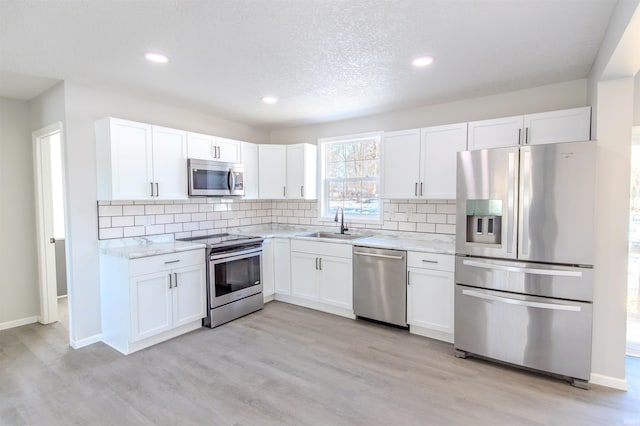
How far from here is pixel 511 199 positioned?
8.73 ft

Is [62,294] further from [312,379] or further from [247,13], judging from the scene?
[247,13]

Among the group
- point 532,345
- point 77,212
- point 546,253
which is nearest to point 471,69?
point 546,253

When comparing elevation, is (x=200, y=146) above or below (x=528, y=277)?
above

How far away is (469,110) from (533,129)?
769mm

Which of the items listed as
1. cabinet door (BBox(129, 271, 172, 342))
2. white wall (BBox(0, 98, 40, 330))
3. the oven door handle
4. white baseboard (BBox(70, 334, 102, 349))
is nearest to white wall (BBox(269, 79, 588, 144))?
the oven door handle

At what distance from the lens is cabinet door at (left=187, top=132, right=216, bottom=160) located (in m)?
3.76

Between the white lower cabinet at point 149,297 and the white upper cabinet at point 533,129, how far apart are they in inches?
123

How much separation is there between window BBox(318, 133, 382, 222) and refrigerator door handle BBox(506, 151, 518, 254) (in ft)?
5.84

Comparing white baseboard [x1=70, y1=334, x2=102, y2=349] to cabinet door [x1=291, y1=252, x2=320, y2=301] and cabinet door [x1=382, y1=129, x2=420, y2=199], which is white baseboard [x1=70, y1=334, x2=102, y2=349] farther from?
cabinet door [x1=382, y1=129, x2=420, y2=199]

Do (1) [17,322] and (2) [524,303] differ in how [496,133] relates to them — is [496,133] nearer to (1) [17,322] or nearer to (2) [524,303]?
(2) [524,303]

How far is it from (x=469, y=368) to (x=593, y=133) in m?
2.17

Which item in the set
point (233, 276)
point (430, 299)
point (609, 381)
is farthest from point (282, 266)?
point (609, 381)

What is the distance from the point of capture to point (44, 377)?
104 inches

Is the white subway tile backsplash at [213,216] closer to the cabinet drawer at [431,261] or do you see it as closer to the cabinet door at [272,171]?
the cabinet door at [272,171]
